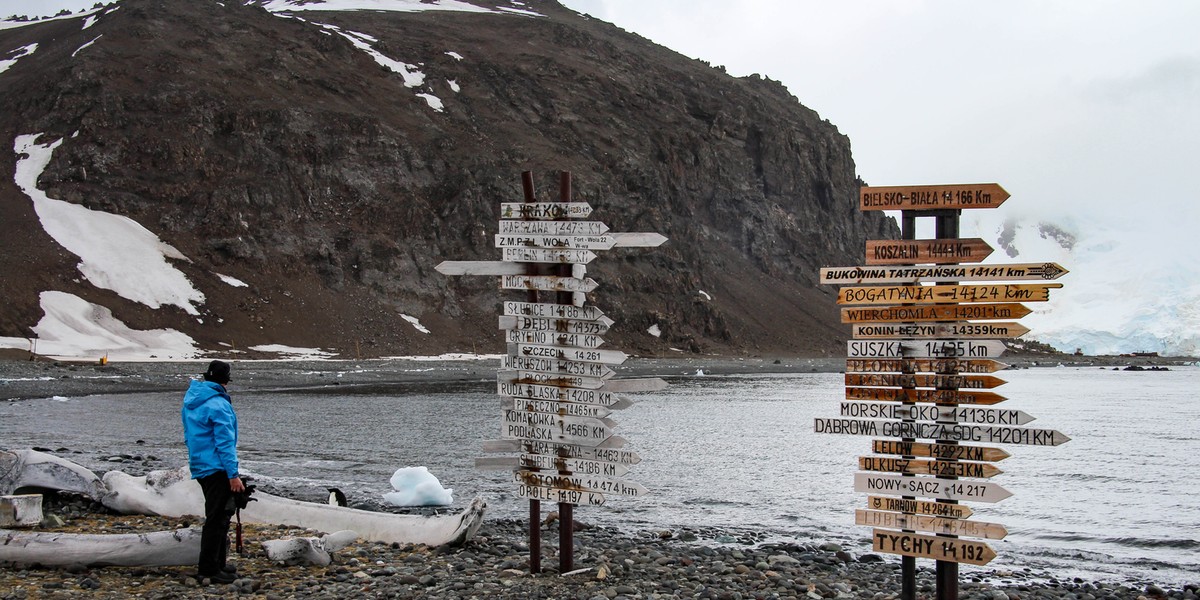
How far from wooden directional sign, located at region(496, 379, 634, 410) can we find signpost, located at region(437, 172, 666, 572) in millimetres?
11

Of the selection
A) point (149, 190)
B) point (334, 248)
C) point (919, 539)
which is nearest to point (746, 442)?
point (919, 539)

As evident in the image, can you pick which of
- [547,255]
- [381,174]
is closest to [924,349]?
[547,255]

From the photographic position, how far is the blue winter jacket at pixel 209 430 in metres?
10.4

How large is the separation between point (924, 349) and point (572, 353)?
395cm

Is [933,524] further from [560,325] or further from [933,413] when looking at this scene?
[560,325]

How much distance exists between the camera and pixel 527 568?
38.2 feet

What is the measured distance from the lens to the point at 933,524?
27.8 ft

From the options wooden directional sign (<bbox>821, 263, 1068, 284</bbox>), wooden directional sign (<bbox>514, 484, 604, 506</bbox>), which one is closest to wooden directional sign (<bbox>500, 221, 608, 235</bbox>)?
wooden directional sign (<bbox>514, 484, 604, 506</bbox>)

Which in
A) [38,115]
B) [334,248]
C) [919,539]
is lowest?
[919,539]

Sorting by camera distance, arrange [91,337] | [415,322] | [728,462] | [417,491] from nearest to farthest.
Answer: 1. [417,491]
2. [728,462]
3. [91,337]
4. [415,322]

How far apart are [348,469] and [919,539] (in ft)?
63.3

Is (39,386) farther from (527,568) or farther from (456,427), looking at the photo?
(527,568)

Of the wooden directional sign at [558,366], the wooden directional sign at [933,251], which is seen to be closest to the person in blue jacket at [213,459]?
the wooden directional sign at [558,366]

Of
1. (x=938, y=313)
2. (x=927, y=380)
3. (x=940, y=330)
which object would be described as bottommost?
(x=927, y=380)
